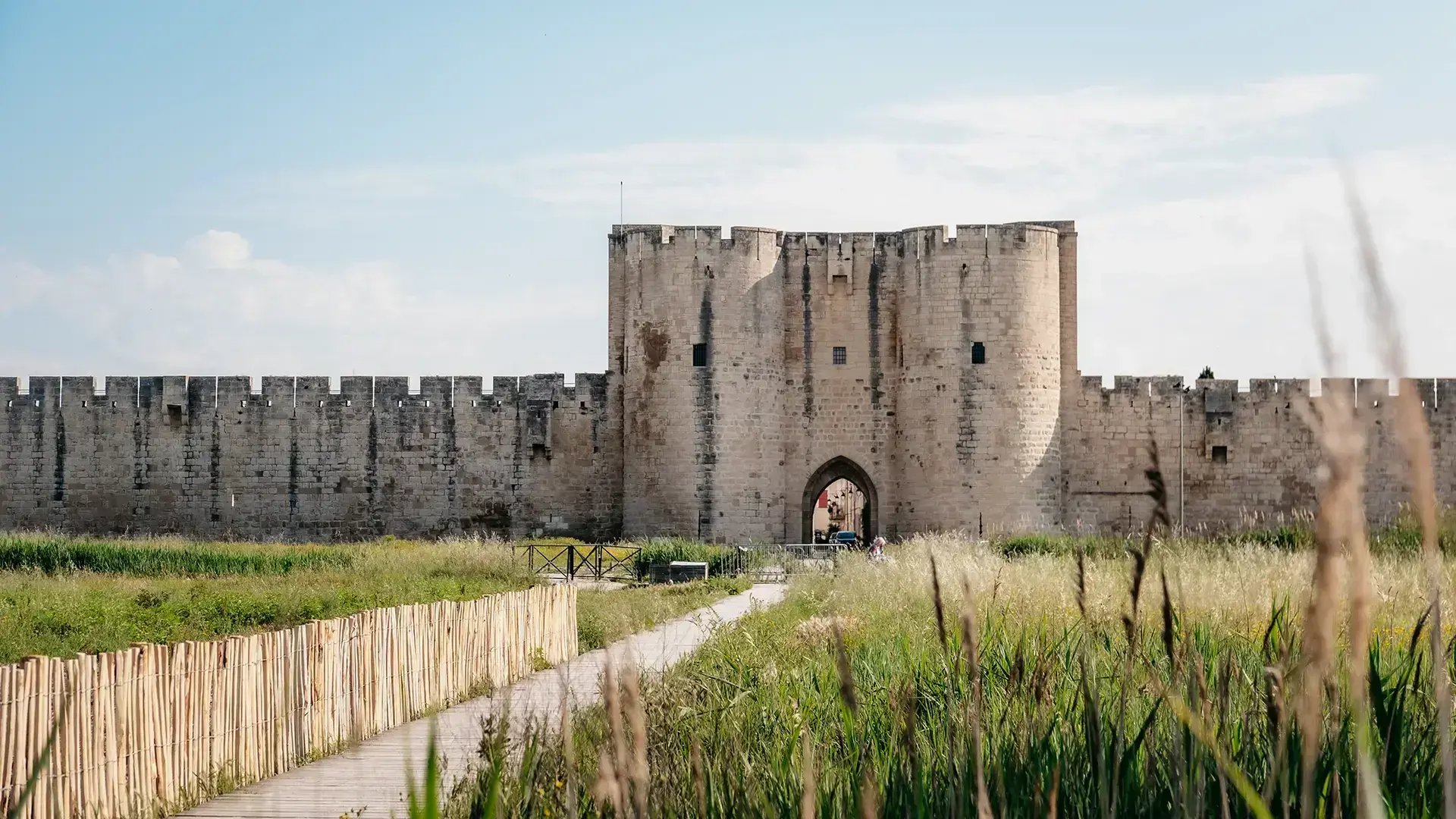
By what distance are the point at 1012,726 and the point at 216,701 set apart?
3710 millimetres

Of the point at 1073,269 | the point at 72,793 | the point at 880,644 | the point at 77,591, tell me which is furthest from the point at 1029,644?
the point at 1073,269

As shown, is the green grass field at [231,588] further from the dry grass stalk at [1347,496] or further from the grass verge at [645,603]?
the dry grass stalk at [1347,496]

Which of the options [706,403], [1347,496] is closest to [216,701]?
[1347,496]

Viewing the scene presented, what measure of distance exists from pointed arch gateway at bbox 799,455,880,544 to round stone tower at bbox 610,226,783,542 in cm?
98

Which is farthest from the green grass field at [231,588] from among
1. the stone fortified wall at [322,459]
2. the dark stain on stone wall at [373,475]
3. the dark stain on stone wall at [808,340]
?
the dark stain on stone wall at [808,340]

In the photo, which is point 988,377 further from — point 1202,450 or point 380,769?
point 380,769

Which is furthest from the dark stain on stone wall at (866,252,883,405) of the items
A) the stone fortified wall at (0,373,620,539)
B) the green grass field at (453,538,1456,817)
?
the green grass field at (453,538,1456,817)

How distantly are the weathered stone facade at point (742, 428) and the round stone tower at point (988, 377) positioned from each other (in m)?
0.04

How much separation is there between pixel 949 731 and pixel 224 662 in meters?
4.40

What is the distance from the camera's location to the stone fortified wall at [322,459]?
25.8 meters

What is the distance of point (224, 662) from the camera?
625 cm

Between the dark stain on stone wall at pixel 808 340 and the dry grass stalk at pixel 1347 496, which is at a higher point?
the dark stain on stone wall at pixel 808 340

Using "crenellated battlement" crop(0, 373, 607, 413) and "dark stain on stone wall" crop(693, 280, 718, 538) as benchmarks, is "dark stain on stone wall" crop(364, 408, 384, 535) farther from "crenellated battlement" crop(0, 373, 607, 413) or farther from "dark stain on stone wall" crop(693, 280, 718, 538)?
"dark stain on stone wall" crop(693, 280, 718, 538)

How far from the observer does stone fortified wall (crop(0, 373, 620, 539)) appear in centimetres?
2575
